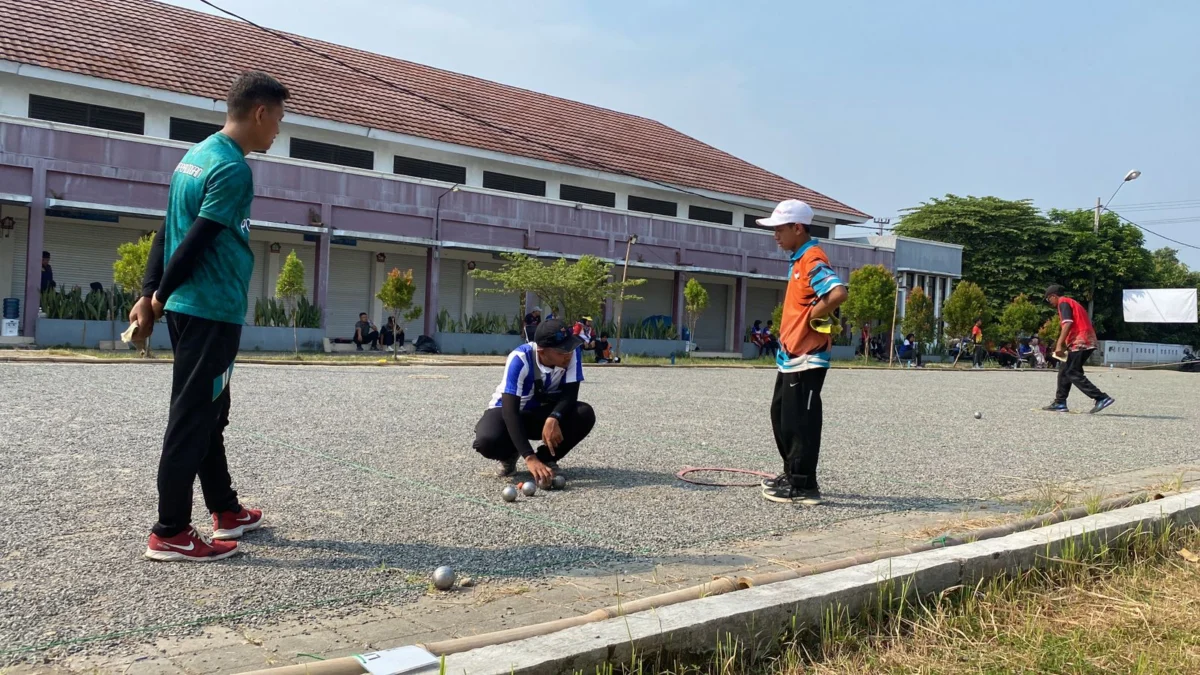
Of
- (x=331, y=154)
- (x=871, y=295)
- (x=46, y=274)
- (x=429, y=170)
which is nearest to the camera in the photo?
(x=46, y=274)

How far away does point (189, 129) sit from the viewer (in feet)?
87.8

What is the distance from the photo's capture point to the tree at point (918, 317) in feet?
125

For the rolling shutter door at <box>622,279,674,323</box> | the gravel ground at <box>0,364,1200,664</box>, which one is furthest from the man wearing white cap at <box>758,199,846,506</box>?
the rolling shutter door at <box>622,279,674,323</box>

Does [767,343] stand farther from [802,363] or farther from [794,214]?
[802,363]

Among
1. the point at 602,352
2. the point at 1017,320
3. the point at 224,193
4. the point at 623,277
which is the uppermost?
the point at 623,277

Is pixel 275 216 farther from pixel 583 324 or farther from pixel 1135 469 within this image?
pixel 1135 469

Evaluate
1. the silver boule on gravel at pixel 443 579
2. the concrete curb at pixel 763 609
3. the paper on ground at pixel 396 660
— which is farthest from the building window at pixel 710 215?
the paper on ground at pixel 396 660

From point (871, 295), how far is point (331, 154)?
1886cm

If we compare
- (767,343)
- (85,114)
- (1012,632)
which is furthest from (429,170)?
(1012,632)

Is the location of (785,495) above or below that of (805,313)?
below

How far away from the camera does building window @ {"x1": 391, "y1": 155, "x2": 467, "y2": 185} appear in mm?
31141

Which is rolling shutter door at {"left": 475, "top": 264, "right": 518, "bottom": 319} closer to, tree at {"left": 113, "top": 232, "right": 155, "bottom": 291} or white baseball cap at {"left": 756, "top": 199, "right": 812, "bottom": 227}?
tree at {"left": 113, "top": 232, "right": 155, "bottom": 291}

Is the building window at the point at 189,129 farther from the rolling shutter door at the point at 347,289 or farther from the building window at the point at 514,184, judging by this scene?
the building window at the point at 514,184

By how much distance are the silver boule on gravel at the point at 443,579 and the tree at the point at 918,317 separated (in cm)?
3614
